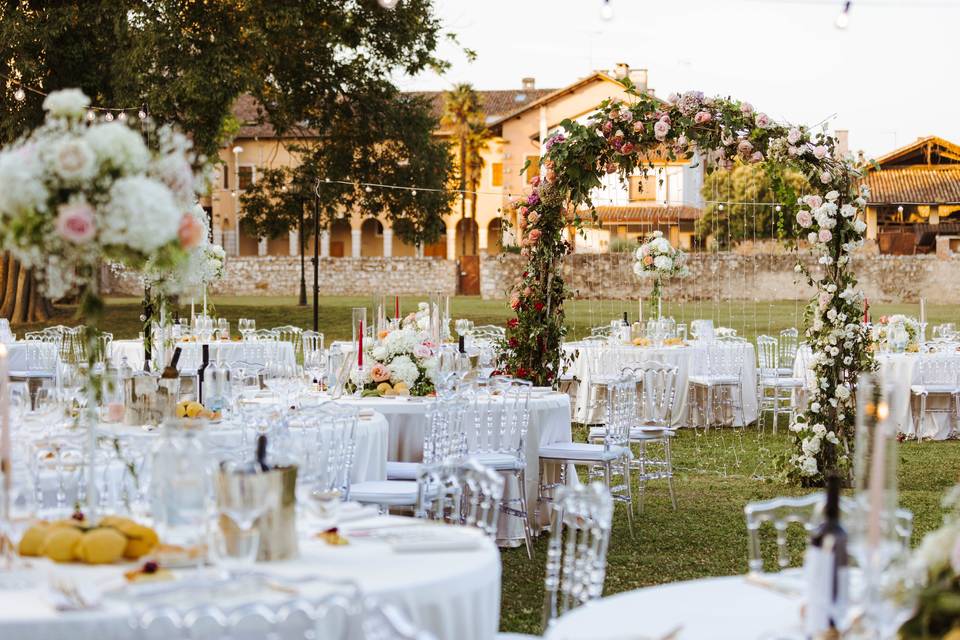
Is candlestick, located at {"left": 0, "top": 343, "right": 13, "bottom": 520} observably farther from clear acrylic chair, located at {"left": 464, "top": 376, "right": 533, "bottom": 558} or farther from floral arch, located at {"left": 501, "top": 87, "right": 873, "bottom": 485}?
floral arch, located at {"left": 501, "top": 87, "right": 873, "bottom": 485}

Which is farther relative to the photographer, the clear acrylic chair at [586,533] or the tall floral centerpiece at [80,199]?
the clear acrylic chair at [586,533]

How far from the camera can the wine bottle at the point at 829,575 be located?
273 centimetres

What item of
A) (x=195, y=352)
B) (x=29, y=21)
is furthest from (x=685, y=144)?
(x=29, y=21)

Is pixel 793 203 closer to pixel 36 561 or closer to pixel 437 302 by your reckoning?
pixel 437 302

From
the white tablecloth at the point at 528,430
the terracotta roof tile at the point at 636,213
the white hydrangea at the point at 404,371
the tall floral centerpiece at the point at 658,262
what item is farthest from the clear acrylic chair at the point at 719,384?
the terracotta roof tile at the point at 636,213

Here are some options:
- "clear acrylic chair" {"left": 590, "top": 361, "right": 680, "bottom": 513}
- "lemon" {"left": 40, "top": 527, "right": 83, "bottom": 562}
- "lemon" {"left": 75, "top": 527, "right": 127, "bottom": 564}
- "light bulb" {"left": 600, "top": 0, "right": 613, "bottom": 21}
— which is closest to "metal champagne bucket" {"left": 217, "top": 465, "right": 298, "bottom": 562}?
"lemon" {"left": 75, "top": 527, "right": 127, "bottom": 564}

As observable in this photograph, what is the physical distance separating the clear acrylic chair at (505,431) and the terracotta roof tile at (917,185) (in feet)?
125

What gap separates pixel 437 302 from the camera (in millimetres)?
8297

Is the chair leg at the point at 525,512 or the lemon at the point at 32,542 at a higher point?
the lemon at the point at 32,542

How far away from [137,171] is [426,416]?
12.4 ft

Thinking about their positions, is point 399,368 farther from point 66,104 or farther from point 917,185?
point 917,185

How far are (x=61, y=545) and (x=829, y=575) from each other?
6.33 ft

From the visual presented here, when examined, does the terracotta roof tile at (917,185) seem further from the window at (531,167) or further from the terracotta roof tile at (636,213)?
the window at (531,167)

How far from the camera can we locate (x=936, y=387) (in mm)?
12141
